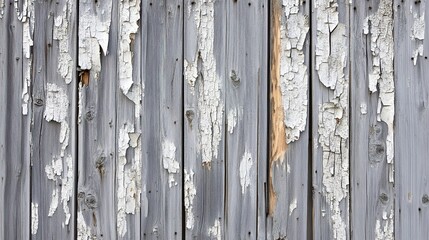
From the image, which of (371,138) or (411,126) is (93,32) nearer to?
(371,138)

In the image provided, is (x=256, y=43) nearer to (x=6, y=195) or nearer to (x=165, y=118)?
(x=165, y=118)

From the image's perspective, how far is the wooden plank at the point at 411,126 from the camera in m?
1.90

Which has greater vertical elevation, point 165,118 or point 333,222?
point 165,118

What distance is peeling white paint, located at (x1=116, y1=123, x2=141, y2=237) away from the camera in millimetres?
1952

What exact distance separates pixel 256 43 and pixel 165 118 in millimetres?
399

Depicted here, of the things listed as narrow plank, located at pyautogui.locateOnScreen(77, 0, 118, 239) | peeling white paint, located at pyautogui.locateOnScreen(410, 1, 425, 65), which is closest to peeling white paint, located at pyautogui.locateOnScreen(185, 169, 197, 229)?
narrow plank, located at pyautogui.locateOnScreen(77, 0, 118, 239)

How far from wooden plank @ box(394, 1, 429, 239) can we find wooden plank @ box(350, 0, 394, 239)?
3 cm

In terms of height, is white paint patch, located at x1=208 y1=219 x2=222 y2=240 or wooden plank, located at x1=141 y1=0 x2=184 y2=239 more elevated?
wooden plank, located at x1=141 y1=0 x2=184 y2=239

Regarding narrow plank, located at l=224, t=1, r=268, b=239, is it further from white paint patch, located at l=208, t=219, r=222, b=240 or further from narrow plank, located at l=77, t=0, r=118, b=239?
narrow plank, located at l=77, t=0, r=118, b=239

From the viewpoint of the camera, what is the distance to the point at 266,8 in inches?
75.9

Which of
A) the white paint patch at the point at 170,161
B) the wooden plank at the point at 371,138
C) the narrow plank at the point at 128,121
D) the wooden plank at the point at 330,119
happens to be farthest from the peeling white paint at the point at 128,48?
the wooden plank at the point at 371,138

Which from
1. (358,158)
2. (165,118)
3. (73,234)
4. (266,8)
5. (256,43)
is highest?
(266,8)

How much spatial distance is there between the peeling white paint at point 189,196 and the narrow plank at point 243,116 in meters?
0.12

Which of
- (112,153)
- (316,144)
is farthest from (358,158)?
(112,153)
